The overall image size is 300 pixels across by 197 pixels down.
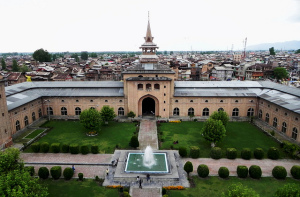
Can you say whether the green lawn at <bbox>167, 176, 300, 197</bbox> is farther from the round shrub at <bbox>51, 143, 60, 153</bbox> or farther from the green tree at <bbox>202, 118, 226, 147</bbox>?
the round shrub at <bbox>51, 143, 60, 153</bbox>

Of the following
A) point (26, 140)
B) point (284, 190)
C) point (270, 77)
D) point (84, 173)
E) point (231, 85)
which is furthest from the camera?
point (270, 77)

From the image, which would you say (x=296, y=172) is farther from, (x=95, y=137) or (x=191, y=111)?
(x=95, y=137)

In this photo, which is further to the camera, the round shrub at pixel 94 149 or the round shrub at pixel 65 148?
the round shrub at pixel 65 148

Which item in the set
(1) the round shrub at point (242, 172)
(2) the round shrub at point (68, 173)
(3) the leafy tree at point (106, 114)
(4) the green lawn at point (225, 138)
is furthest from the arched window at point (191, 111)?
(2) the round shrub at point (68, 173)

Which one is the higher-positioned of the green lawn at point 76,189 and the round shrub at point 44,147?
the round shrub at point 44,147

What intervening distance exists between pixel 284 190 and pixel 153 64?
35951 mm

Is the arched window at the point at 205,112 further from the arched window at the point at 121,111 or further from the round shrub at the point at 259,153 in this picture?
the round shrub at the point at 259,153

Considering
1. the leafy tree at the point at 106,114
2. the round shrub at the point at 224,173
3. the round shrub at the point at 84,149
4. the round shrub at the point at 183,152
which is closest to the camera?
the round shrub at the point at 224,173

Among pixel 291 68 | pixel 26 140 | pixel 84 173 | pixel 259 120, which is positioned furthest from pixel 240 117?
pixel 291 68

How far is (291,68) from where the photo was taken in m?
141

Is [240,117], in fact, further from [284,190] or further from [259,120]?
[284,190]

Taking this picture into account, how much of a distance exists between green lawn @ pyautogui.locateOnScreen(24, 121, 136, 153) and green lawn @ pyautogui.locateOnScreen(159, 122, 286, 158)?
268 inches

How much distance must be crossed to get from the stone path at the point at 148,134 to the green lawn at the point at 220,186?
10747mm

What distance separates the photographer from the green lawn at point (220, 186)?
24.1m
